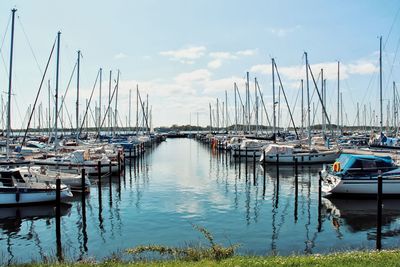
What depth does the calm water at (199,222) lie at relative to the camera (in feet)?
66.2

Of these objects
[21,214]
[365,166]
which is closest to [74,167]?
[21,214]

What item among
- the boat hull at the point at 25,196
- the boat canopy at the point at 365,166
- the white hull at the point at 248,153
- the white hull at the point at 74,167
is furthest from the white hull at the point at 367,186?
the white hull at the point at 248,153

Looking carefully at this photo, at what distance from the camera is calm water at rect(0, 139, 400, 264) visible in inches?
795

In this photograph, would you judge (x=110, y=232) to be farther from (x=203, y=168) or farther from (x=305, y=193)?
(x=203, y=168)

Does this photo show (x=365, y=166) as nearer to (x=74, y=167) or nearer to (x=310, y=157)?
(x=310, y=157)

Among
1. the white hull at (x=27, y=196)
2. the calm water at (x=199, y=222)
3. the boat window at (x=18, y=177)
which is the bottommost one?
the calm water at (x=199, y=222)

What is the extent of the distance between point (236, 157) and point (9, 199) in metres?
44.4

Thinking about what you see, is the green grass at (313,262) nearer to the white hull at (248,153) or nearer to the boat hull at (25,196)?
the boat hull at (25,196)

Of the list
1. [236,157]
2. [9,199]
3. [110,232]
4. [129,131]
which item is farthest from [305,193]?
[129,131]

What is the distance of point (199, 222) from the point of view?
24875mm

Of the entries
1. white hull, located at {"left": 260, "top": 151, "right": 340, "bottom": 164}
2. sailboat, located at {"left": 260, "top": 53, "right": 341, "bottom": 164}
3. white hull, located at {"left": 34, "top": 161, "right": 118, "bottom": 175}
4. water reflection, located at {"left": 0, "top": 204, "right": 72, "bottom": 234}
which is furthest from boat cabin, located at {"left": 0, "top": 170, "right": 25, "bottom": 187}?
white hull, located at {"left": 260, "top": 151, "right": 340, "bottom": 164}

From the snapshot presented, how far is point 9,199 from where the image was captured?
2870 centimetres

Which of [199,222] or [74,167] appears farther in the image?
[74,167]

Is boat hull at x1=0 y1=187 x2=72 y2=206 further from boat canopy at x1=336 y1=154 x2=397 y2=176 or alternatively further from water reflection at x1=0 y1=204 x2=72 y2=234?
boat canopy at x1=336 y1=154 x2=397 y2=176
